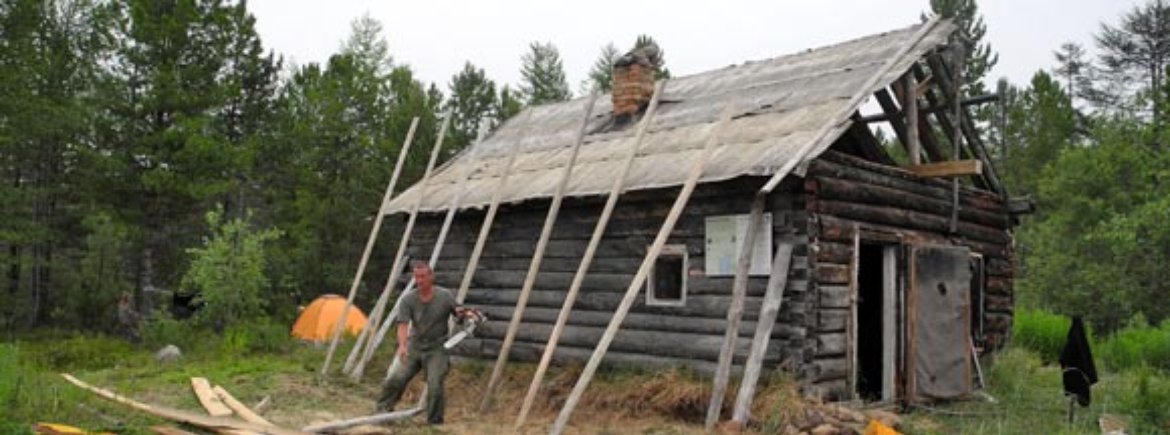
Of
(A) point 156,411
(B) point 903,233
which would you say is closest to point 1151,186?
(B) point 903,233

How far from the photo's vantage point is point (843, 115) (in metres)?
9.52

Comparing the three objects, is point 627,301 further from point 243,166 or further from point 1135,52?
point 1135,52

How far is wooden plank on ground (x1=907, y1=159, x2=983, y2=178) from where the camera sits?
1018 centimetres

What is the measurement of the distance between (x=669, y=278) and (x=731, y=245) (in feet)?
3.54

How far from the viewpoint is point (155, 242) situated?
24.4 metres

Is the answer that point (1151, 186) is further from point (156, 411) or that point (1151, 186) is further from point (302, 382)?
point (156, 411)

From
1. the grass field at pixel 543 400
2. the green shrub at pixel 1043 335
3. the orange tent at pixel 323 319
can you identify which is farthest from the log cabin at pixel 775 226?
the orange tent at pixel 323 319

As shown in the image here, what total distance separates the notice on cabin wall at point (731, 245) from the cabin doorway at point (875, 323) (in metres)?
1.21

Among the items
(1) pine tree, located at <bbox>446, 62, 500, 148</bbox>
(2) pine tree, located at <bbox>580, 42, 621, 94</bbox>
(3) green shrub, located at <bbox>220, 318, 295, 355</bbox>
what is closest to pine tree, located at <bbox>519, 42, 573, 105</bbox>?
(2) pine tree, located at <bbox>580, 42, 621, 94</bbox>

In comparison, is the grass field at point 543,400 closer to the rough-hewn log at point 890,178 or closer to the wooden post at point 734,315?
the wooden post at point 734,315

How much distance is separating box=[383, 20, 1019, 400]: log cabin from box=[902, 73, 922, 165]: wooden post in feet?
0.07

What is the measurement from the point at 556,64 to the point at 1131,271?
2441 centimetres

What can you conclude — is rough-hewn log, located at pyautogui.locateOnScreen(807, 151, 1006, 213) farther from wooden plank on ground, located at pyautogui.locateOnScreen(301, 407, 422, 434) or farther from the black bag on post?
wooden plank on ground, located at pyautogui.locateOnScreen(301, 407, 422, 434)

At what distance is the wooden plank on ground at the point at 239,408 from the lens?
932cm
